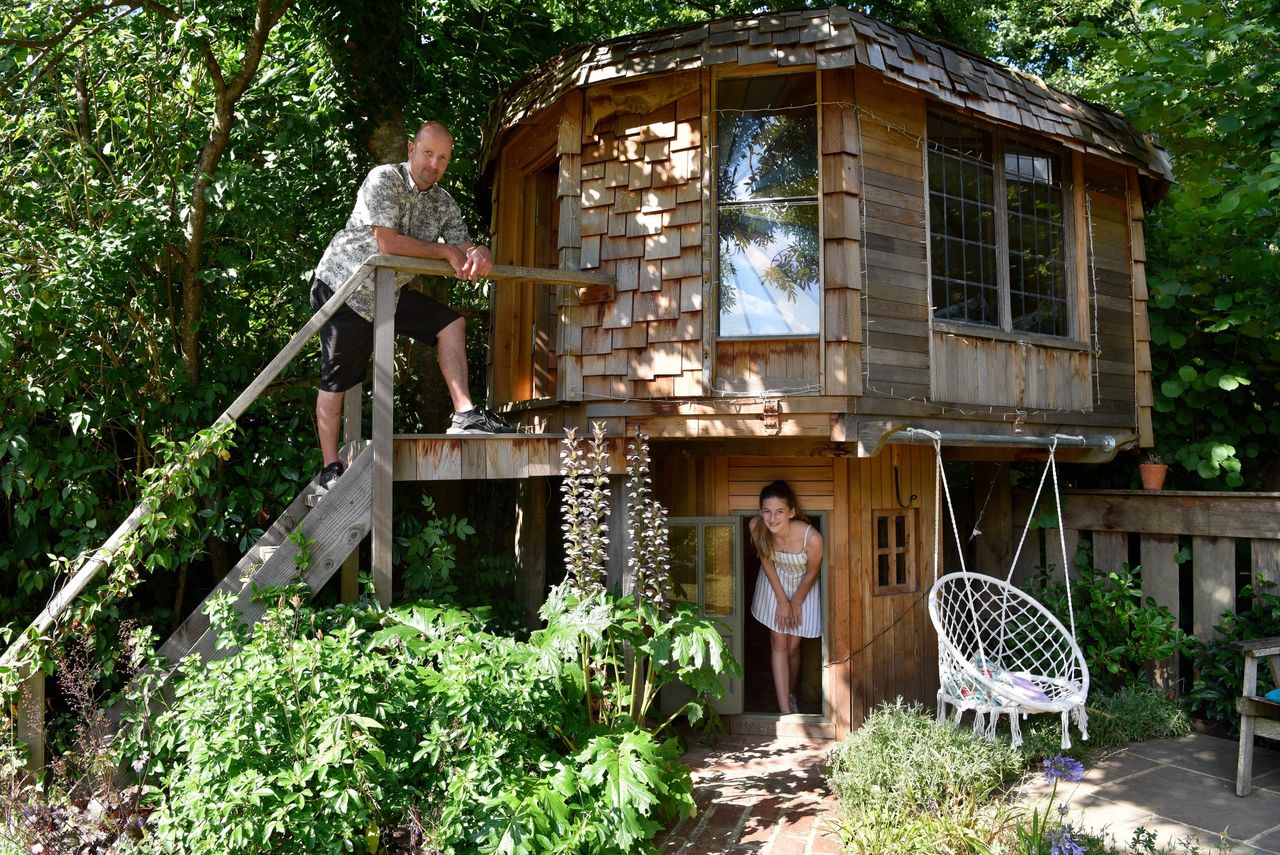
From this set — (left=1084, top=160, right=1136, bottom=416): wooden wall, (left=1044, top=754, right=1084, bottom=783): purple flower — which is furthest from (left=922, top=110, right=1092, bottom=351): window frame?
(left=1044, top=754, right=1084, bottom=783): purple flower

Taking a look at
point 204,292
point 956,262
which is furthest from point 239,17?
point 956,262

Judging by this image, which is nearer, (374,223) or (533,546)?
(374,223)

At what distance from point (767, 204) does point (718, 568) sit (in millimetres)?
2565

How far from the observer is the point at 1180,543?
702 centimetres

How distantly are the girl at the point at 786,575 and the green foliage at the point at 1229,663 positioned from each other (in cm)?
279

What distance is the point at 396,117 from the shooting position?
7145mm

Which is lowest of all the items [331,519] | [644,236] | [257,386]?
[331,519]

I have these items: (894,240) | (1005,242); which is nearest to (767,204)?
(894,240)

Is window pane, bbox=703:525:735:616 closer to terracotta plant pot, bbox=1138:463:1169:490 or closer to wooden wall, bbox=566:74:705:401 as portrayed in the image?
wooden wall, bbox=566:74:705:401

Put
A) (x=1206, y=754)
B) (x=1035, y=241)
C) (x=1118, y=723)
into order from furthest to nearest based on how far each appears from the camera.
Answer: (x=1035, y=241), (x=1118, y=723), (x=1206, y=754)

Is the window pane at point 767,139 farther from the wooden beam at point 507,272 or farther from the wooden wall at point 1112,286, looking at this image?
the wooden wall at point 1112,286

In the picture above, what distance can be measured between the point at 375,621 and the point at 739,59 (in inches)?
147

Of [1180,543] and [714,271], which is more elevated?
[714,271]

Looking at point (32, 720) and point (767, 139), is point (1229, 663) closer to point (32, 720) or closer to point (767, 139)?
point (767, 139)
